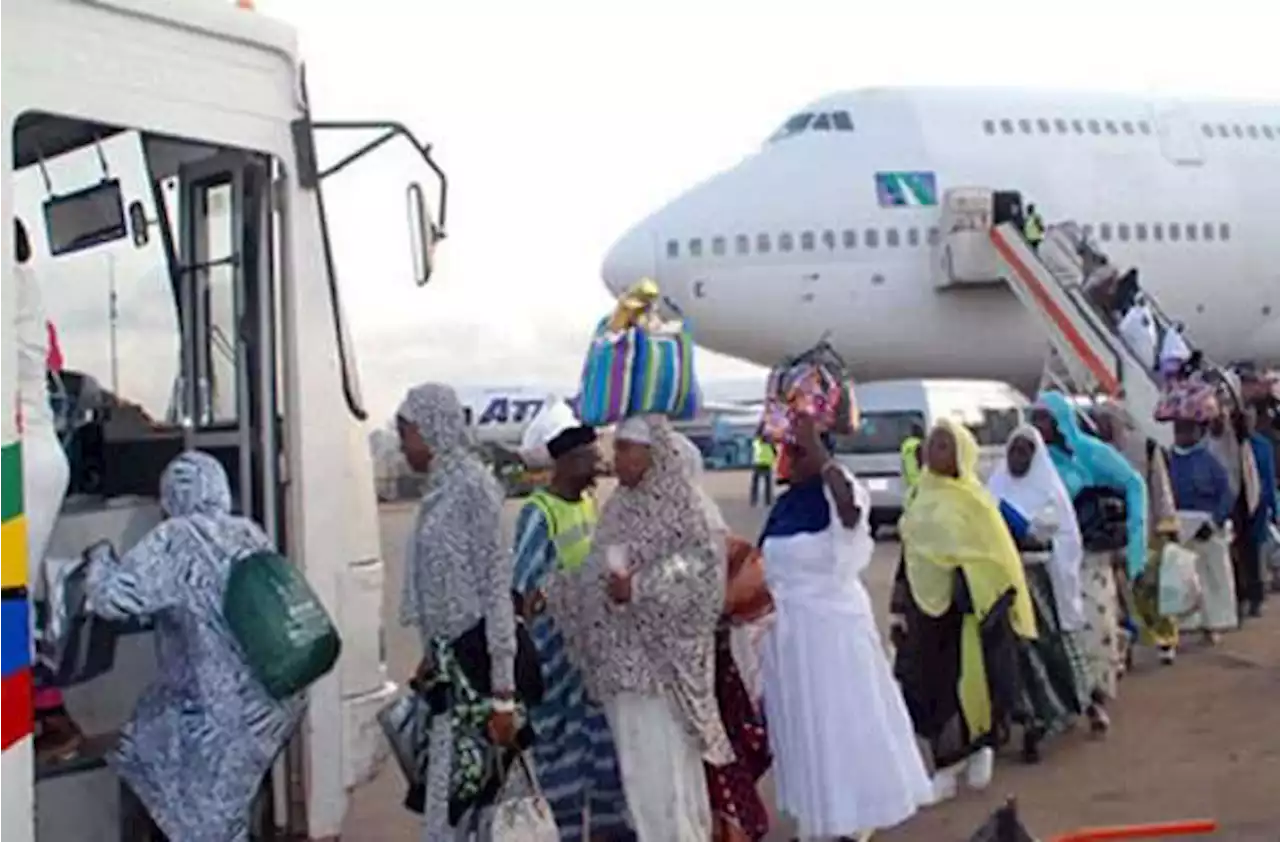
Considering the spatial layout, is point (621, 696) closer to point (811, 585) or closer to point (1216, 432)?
point (811, 585)

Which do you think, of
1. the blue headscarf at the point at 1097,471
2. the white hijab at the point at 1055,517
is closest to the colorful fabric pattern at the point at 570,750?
the white hijab at the point at 1055,517

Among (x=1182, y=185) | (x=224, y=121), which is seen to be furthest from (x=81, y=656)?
(x=1182, y=185)

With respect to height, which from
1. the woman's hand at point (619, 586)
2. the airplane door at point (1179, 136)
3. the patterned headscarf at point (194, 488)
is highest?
the airplane door at point (1179, 136)

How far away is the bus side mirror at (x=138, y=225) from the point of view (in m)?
6.07

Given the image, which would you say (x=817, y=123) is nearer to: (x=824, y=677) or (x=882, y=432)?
(x=882, y=432)

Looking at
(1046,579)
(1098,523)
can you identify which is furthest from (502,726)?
(1098,523)

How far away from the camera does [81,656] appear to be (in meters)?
5.26

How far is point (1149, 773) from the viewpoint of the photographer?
835 cm

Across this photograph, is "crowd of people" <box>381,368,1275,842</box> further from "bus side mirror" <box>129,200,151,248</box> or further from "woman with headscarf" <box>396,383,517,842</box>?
"bus side mirror" <box>129,200,151,248</box>

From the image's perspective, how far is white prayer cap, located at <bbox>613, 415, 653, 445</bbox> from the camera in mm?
5812

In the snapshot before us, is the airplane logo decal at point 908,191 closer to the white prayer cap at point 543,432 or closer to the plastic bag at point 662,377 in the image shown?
the white prayer cap at point 543,432

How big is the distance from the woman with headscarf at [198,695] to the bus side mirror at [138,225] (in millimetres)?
1304

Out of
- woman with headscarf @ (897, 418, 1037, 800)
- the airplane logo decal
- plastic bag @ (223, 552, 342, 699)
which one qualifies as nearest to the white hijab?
woman with headscarf @ (897, 418, 1037, 800)

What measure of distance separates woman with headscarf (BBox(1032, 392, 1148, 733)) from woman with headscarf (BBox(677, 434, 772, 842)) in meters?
3.41
